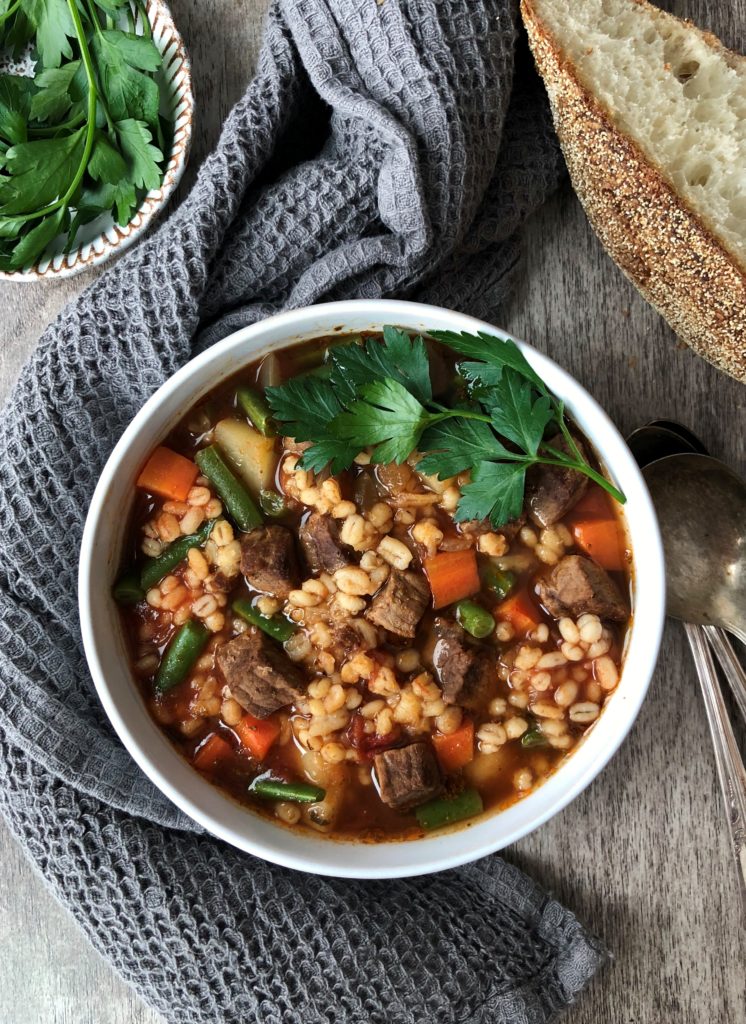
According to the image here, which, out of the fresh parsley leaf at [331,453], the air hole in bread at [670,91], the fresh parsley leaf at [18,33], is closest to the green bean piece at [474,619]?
the fresh parsley leaf at [331,453]

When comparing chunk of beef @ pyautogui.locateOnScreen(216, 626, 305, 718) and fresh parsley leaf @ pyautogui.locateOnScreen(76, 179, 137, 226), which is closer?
chunk of beef @ pyautogui.locateOnScreen(216, 626, 305, 718)

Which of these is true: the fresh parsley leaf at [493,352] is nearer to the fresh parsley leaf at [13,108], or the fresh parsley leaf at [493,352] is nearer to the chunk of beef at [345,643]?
the chunk of beef at [345,643]

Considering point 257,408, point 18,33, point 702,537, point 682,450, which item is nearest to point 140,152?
point 18,33

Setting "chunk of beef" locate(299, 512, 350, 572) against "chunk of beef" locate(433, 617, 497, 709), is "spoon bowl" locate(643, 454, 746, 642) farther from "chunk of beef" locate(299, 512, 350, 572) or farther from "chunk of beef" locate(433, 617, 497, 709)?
"chunk of beef" locate(299, 512, 350, 572)

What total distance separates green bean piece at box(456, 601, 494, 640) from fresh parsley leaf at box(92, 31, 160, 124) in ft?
5.49

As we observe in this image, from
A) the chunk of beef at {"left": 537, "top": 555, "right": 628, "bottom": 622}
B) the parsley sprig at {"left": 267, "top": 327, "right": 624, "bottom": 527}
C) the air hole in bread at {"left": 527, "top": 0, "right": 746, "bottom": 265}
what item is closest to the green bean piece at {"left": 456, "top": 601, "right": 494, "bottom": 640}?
the chunk of beef at {"left": 537, "top": 555, "right": 628, "bottom": 622}

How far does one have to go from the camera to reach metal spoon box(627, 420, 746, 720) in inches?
108

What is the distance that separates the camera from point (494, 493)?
7.61ft

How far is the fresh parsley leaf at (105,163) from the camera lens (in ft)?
8.71

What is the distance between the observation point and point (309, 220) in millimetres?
2584

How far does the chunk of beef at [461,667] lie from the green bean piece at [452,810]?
0.26 meters

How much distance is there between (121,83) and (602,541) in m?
1.90

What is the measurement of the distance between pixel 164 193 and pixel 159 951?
2.19 m

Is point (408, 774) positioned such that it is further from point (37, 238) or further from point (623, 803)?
point (37, 238)
